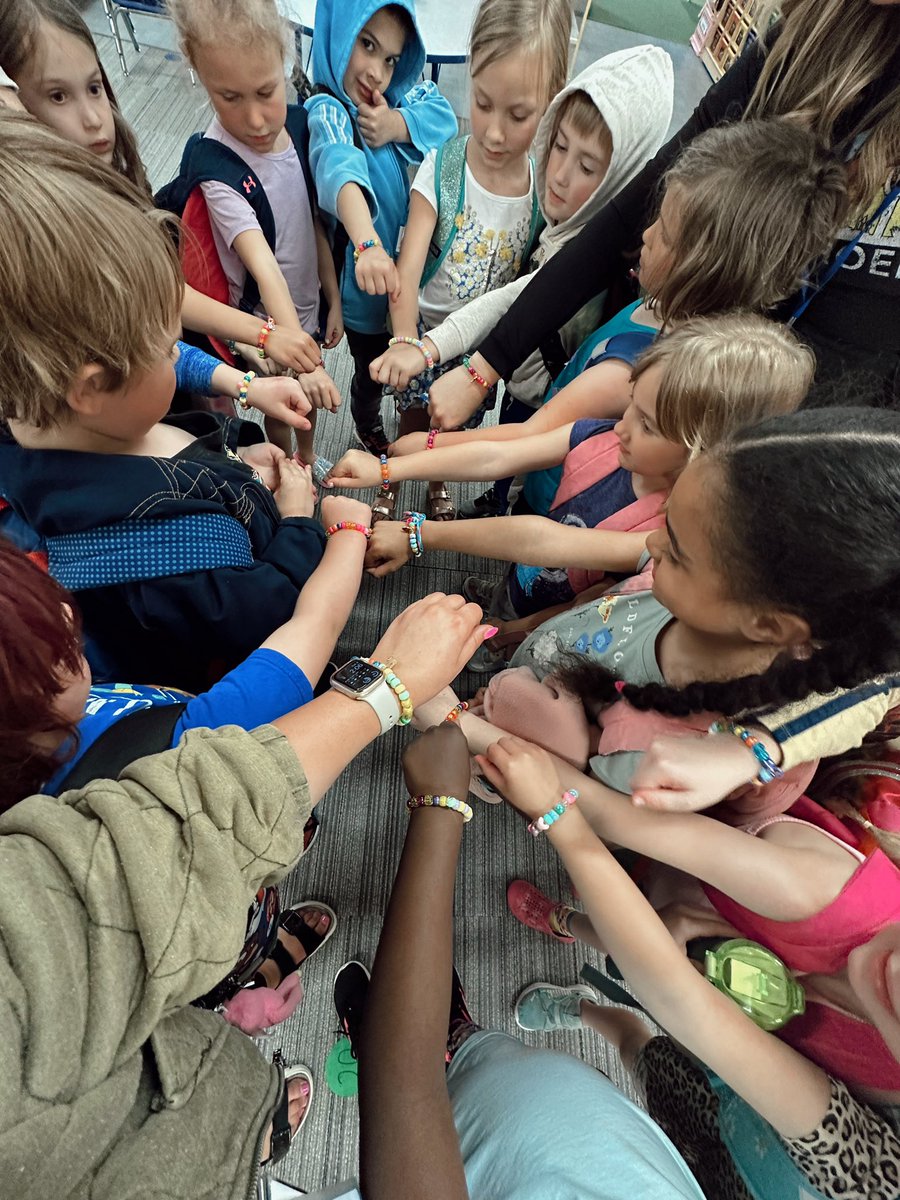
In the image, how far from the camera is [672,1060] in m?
0.97

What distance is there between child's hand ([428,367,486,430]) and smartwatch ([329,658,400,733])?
0.82 m

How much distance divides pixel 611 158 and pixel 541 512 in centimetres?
84

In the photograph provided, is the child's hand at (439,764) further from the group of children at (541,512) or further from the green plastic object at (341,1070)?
the green plastic object at (341,1070)

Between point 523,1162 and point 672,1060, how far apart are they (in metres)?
0.43

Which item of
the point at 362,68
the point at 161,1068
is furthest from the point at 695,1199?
the point at 362,68

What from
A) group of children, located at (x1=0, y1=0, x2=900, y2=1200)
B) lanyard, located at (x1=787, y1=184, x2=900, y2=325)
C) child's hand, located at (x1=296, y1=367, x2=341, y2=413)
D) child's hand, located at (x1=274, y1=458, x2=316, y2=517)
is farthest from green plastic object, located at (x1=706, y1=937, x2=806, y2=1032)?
child's hand, located at (x1=296, y1=367, x2=341, y2=413)

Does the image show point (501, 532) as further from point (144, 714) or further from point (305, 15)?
point (305, 15)

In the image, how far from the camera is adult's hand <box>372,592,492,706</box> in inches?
33.9

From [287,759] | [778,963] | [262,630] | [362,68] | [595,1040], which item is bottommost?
[595,1040]

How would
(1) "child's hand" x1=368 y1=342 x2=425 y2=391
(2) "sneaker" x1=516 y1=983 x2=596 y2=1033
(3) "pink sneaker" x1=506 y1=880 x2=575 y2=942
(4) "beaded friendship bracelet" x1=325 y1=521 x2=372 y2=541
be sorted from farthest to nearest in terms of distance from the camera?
(1) "child's hand" x1=368 y1=342 x2=425 y2=391
(3) "pink sneaker" x1=506 y1=880 x2=575 y2=942
(2) "sneaker" x1=516 y1=983 x2=596 y2=1033
(4) "beaded friendship bracelet" x1=325 y1=521 x2=372 y2=541

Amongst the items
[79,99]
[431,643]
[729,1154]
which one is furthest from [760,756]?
[79,99]

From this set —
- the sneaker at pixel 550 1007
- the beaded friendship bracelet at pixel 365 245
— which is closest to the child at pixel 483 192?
the beaded friendship bracelet at pixel 365 245

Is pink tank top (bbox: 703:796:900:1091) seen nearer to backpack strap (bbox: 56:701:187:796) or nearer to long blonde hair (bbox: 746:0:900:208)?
backpack strap (bbox: 56:701:187:796)

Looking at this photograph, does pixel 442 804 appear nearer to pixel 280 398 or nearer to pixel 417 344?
pixel 280 398
